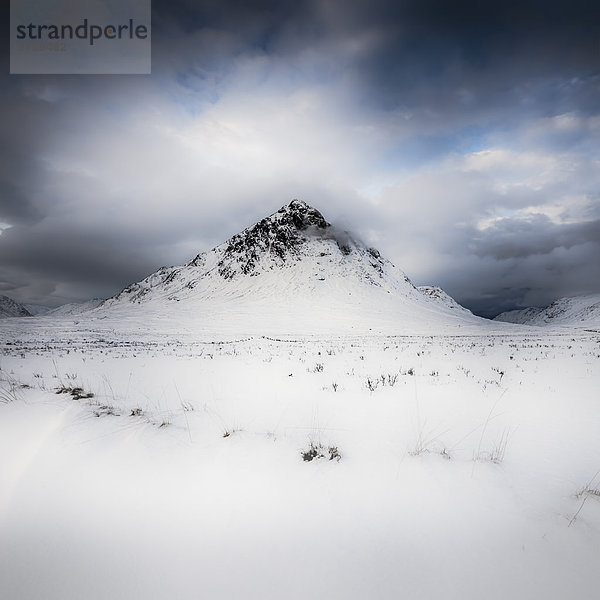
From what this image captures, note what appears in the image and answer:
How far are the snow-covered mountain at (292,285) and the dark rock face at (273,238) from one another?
1.31 feet

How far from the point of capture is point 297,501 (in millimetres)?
2859

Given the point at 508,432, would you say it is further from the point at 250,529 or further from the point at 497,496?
the point at 250,529

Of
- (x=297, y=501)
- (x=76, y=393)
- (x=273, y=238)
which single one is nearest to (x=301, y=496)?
(x=297, y=501)

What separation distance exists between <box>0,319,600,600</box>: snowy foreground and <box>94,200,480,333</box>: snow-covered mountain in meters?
52.5

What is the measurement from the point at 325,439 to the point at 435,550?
2.07 metres

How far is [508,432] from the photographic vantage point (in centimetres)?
447

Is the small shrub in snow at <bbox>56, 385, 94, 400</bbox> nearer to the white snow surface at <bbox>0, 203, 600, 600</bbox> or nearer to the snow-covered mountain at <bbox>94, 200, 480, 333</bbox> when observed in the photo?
the white snow surface at <bbox>0, 203, 600, 600</bbox>

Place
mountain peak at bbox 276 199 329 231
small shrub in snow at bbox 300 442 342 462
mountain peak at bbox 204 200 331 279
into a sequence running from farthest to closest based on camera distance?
1. mountain peak at bbox 276 199 329 231
2. mountain peak at bbox 204 200 331 279
3. small shrub in snow at bbox 300 442 342 462

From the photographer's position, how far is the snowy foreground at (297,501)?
6.85ft

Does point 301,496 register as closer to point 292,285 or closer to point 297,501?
point 297,501

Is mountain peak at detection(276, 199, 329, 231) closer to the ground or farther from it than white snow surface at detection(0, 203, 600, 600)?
farther from it

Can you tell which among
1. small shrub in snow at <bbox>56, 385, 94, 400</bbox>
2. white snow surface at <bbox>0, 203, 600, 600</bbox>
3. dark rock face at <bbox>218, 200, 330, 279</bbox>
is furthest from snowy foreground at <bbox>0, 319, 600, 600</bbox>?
dark rock face at <bbox>218, 200, 330, 279</bbox>

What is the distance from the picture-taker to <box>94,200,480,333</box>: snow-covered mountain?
2904 inches

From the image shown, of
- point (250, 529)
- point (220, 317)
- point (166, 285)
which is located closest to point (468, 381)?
point (250, 529)
